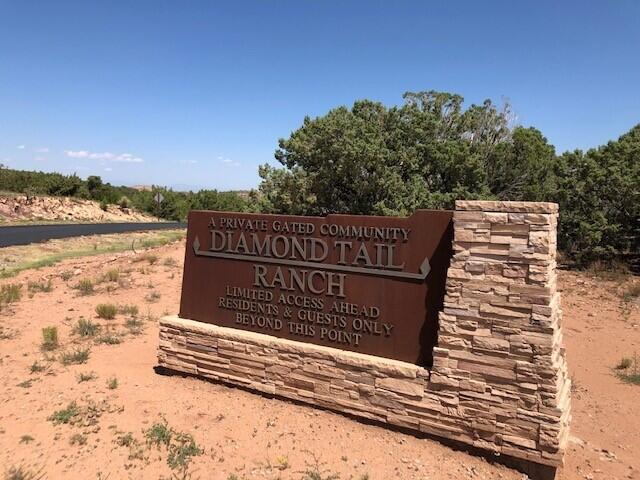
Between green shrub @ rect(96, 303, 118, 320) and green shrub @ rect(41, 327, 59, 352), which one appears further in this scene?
green shrub @ rect(96, 303, 118, 320)

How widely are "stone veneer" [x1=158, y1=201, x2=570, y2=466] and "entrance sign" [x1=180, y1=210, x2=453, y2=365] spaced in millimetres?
271

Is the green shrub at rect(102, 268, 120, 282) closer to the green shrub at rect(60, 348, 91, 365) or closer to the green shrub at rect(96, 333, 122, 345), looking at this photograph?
the green shrub at rect(96, 333, 122, 345)

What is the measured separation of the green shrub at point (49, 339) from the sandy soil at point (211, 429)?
0.12m

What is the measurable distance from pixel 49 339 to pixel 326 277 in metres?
5.20

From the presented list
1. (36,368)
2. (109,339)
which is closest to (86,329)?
(109,339)

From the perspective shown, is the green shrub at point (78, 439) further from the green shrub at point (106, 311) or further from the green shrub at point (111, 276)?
the green shrub at point (111, 276)

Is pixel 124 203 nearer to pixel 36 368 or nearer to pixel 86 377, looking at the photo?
pixel 36 368

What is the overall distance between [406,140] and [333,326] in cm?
1152

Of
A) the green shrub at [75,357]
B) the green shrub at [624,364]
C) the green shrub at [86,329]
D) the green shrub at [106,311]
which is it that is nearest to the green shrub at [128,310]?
the green shrub at [106,311]

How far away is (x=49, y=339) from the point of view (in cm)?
805

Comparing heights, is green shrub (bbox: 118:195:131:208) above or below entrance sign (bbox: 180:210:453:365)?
above

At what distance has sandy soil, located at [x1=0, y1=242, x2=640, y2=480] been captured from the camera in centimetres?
462

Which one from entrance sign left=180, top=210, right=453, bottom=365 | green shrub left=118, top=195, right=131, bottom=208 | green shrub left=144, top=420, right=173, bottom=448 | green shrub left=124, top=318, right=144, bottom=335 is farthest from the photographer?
green shrub left=118, top=195, right=131, bottom=208

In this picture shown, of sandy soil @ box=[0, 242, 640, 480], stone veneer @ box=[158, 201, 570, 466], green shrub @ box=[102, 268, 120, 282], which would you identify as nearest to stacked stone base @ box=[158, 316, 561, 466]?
stone veneer @ box=[158, 201, 570, 466]
